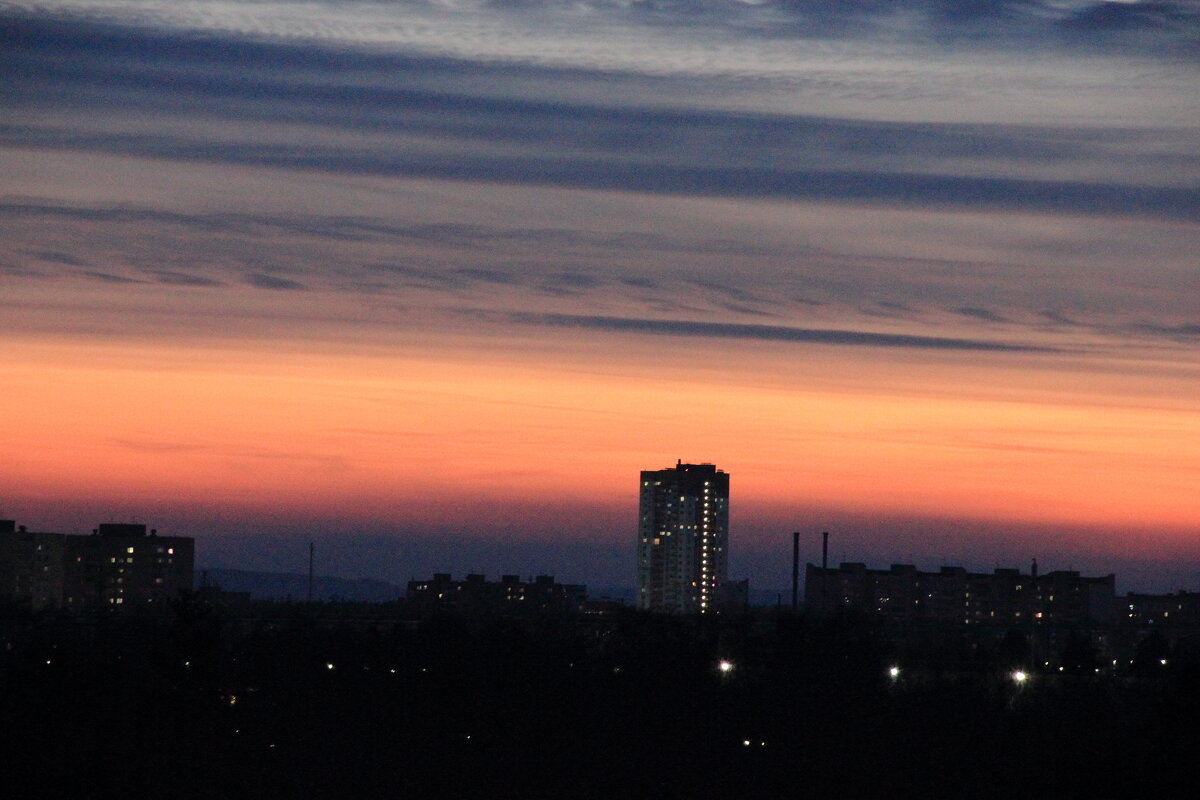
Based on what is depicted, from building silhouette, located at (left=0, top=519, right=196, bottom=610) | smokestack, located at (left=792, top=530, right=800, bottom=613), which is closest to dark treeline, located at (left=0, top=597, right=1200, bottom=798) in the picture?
smokestack, located at (left=792, top=530, right=800, bottom=613)

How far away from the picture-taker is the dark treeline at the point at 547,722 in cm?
5319

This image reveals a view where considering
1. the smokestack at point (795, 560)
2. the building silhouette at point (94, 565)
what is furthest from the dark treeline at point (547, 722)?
the building silhouette at point (94, 565)

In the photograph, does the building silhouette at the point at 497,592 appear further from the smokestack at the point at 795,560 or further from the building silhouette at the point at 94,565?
the smokestack at the point at 795,560

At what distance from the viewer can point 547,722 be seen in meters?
61.2

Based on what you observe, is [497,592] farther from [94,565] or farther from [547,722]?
[547,722]

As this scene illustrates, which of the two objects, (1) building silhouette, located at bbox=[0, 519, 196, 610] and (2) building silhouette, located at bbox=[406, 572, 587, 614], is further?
(2) building silhouette, located at bbox=[406, 572, 587, 614]

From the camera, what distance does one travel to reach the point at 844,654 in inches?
2911

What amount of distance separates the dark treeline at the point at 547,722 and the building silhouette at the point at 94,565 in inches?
3337

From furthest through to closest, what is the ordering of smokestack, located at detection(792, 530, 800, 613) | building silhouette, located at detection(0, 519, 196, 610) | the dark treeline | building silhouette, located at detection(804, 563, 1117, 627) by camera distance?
building silhouette, located at detection(804, 563, 1117, 627) < building silhouette, located at detection(0, 519, 196, 610) < smokestack, located at detection(792, 530, 800, 613) < the dark treeline

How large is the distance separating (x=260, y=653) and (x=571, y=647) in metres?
14.3

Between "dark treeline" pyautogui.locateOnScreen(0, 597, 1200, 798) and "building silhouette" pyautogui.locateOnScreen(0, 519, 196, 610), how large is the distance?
84.8 m

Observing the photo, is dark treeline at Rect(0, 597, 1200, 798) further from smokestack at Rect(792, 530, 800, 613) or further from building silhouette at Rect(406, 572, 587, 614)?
building silhouette at Rect(406, 572, 587, 614)

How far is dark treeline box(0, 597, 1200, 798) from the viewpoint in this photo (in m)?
53.2

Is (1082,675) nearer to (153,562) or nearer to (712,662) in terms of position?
(712,662)
